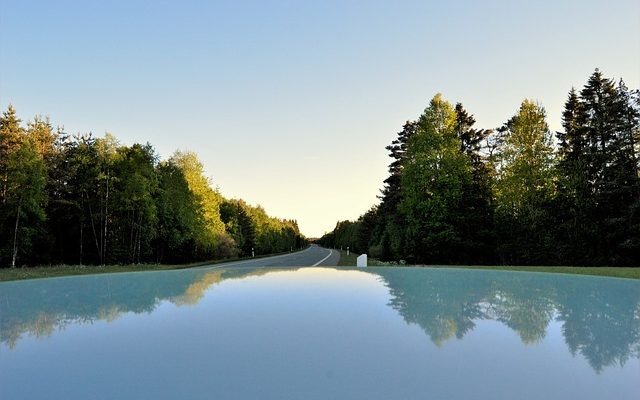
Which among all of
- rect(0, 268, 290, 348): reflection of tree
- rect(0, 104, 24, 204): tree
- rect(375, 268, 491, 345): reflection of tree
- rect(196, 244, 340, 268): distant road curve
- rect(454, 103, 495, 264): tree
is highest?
rect(0, 104, 24, 204): tree

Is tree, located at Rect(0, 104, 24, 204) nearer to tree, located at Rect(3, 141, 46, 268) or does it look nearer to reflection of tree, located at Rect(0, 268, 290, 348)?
tree, located at Rect(3, 141, 46, 268)

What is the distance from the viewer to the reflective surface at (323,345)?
15.0 feet

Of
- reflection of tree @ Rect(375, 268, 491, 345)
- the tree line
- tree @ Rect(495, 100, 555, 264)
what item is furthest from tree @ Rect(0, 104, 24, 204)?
tree @ Rect(495, 100, 555, 264)

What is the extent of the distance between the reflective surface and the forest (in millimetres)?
15847

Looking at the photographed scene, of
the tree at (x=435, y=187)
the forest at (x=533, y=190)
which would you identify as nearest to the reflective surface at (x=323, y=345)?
the forest at (x=533, y=190)

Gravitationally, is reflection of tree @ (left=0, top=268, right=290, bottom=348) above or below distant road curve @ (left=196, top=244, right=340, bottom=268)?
above

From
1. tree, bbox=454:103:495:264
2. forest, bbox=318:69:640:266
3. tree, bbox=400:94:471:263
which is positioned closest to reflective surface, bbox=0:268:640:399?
forest, bbox=318:69:640:266

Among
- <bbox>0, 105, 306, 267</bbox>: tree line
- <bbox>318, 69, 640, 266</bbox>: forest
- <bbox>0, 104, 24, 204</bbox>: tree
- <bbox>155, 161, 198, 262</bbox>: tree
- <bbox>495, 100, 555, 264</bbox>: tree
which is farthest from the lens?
<bbox>155, 161, 198, 262</bbox>: tree

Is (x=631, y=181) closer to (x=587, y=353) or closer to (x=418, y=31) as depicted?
(x=418, y=31)

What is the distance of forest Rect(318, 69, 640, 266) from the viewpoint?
27.1 meters

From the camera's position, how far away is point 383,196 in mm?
44500

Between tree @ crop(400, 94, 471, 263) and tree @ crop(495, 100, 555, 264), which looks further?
tree @ crop(400, 94, 471, 263)

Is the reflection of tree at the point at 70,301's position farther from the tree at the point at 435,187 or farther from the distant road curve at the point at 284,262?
the tree at the point at 435,187

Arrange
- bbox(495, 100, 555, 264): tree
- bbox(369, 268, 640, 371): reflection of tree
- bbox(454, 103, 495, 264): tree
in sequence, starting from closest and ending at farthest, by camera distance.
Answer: bbox(369, 268, 640, 371): reflection of tree → bbox(495, 100, 555, 264): tree → bbox(454, 103, 495, 264): tree
